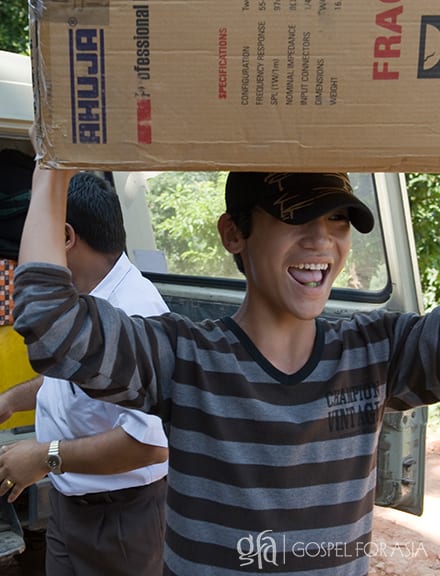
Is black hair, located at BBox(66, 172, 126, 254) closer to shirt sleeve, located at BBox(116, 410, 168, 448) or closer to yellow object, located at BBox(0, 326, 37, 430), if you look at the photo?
shirt sleeve, located at BBox(116, 410, 168, 448)

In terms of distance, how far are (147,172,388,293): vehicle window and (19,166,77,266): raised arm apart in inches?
77.4

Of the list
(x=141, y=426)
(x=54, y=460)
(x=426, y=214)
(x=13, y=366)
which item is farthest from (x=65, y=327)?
(x=426, y=214)

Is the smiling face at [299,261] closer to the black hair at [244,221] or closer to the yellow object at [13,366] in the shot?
the black hair at [244,221]

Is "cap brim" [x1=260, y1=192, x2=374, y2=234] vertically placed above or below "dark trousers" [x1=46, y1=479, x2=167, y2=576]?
above

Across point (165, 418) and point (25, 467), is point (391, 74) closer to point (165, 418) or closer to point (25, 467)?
point (165, 418)

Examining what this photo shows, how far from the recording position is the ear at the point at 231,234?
1.40m

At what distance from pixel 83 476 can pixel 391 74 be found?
1.35 m

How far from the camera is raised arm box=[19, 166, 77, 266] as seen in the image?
3.78 feet

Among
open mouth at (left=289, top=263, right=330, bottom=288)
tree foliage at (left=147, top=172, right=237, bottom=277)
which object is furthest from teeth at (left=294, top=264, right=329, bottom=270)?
tree foliage at (left=147, top=172, right=237, bottom=277)

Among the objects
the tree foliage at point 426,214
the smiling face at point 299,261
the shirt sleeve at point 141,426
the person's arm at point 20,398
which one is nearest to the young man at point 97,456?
the shirt sleeve at point 141,426

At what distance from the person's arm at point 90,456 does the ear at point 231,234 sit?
23.2 inches

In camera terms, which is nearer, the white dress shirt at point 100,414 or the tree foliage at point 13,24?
the white dress shirt at point 100,414

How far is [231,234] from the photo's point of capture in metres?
1.42

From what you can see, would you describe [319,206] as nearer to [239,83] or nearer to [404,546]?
[239,83]
